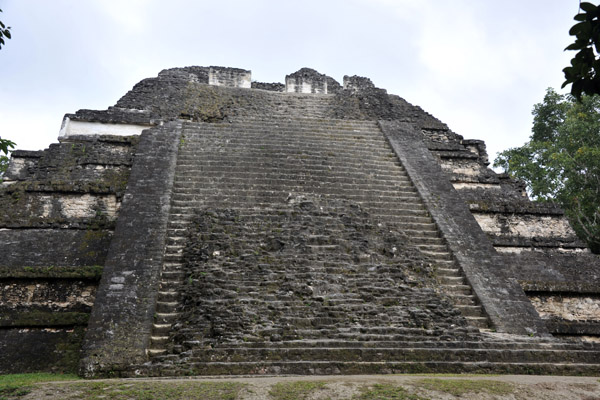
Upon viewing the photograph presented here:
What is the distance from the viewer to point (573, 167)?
16406 millimetres

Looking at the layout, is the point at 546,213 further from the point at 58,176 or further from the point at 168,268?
the point at 58,176

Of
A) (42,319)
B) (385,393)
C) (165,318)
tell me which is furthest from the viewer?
(42,319)

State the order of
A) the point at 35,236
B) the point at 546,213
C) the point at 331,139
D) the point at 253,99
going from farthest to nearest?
the point at 253,99, the point at 331,139, the point at 546,213, the point at 35,236

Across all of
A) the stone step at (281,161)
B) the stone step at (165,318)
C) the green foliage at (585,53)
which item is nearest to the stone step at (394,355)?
the stone step at (165,318)

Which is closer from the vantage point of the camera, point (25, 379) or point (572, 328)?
point (25, 379)

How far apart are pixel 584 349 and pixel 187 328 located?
14.9 ft

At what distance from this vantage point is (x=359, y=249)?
23.0ft

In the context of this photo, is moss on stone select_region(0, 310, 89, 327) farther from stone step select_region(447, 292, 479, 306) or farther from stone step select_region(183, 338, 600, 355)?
stone step select_region(447, 292, 479, 306)

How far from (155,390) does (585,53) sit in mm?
3704

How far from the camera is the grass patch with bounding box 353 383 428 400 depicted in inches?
140

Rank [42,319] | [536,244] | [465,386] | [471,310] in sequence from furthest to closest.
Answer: [536,244]
[471,310]
[42,319]
[465,386]

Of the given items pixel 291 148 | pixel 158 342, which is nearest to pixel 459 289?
pixel 158 342

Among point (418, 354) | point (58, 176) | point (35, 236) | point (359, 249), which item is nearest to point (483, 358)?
point (418, 354)

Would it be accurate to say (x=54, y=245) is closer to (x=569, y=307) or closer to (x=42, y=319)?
(x=42, y=319)
